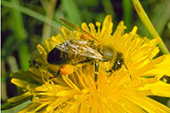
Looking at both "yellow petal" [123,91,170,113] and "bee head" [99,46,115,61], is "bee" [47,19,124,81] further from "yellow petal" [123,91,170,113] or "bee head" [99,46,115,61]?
"yellow petal" [123,91,170,113]

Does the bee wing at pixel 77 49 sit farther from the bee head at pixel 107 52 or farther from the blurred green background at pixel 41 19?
the blurred green background at pixel 41 19

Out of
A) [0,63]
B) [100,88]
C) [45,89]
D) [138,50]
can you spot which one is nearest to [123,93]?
[100,88]

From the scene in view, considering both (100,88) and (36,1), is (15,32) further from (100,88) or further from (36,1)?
(100,88)

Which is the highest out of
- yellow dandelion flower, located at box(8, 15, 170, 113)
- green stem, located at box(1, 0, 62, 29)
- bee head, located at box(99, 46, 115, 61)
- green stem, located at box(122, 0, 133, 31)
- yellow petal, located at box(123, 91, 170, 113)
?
green stem, located at box(1, 0, 62, 29)

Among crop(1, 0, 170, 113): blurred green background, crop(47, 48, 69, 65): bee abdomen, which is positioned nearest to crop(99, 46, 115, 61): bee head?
crop(47, 48, 69, 65): bee abdomen

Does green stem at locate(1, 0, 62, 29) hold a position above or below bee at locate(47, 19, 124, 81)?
above

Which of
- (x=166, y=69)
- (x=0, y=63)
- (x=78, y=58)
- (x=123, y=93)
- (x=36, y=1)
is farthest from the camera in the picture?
(x=36, y=1)

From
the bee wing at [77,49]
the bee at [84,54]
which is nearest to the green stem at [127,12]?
the bee at [84,54]
